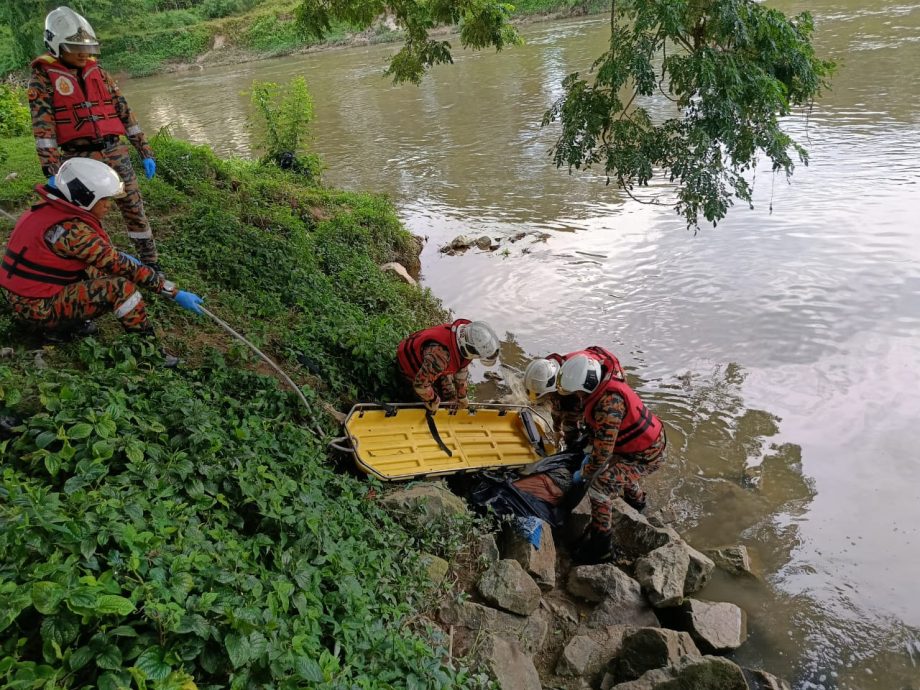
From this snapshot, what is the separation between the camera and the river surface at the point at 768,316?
16.5 ft

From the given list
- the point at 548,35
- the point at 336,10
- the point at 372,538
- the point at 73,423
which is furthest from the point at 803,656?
the point at 548,35

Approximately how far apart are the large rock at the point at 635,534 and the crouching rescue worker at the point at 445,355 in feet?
6.00

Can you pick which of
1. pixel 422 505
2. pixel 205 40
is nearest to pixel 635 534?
pixel 422 505

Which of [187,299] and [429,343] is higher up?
[187,299]

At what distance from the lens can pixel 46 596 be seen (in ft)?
7.16

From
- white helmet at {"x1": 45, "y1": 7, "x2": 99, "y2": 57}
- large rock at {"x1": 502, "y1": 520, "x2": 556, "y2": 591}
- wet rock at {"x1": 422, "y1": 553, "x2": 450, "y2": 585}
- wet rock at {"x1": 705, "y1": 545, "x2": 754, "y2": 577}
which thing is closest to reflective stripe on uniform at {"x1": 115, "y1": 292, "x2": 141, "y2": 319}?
white helmet at {"x1": 45, "y1": 7, "x2": 99, "y2": 57}

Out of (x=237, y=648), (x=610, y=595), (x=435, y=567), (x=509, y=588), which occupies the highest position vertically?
(x=237, y=648)

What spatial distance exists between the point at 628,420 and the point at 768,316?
470 cm

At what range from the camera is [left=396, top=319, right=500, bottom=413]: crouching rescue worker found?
5.46 meters

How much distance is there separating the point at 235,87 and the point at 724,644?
33450 millimetres

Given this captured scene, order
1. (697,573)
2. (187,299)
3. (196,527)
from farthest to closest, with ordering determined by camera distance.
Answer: (697,573) → (187,299) → (196,527)

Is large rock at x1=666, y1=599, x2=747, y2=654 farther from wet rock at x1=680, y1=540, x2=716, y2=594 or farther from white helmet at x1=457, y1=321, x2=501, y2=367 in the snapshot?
white helmet at x1=457, y1=321, x2=501, y2=367

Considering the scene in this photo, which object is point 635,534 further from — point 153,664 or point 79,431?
point 79,431

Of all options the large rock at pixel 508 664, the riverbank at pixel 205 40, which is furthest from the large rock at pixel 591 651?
the riverbank at pixel 205 40
